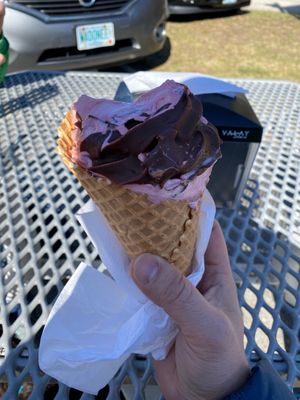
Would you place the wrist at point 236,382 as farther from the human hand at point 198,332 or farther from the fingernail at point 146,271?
the fingernail at point 146,271

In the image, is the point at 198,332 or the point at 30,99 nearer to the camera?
the point at 198,332

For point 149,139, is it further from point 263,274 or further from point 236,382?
point 263,274

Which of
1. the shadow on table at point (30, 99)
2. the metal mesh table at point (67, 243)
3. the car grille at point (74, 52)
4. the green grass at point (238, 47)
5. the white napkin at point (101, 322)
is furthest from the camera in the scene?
the green grass at point (238, 47)

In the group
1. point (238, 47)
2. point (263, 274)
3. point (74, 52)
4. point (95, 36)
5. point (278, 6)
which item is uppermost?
point (263, 274)

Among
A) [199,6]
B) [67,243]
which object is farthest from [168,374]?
[199,6]

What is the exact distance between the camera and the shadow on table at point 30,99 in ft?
7.12

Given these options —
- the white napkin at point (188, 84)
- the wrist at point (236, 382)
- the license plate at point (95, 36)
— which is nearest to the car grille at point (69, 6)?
the license plate at point (95, 36)

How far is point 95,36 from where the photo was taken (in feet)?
14.7

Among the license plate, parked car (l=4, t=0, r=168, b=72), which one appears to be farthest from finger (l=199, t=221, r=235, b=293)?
the license plate

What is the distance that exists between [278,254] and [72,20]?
11.8 ft

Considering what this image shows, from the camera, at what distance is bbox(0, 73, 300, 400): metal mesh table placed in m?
1.14

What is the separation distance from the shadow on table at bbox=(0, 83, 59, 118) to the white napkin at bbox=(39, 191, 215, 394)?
1264 millimetres

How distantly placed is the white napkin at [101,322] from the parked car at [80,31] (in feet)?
11.2

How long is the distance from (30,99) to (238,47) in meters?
5.33
